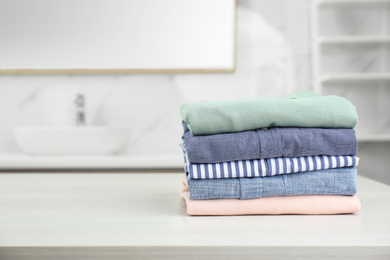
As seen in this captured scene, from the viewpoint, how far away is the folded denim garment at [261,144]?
0.62m

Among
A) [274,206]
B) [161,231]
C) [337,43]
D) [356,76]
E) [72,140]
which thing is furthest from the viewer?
[337,43]

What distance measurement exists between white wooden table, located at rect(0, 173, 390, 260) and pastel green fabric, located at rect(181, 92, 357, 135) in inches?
5.7

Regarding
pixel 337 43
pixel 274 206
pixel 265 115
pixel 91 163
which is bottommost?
pixel 91 163

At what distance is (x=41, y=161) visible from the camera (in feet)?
5.82

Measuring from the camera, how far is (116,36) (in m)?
2.26

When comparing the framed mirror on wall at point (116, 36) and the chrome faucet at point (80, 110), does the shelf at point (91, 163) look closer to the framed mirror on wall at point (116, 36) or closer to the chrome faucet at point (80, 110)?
the chrome faucet at point (80, 110)

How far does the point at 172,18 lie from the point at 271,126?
1.74 m

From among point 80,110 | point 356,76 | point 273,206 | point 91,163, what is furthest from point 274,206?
point 80,110

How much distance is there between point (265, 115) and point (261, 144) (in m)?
0.05

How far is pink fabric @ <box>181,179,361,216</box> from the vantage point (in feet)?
2.02

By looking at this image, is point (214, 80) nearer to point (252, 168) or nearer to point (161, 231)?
point (252, 168)

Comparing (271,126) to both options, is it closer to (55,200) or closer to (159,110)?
(55,200)

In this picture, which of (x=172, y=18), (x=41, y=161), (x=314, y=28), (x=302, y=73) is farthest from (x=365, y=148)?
(x=41, y=161)

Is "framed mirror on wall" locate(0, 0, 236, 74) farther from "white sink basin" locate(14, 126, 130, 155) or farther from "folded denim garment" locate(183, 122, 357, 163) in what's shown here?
"folded denim garment" locate(183, 122, 357, 163)
